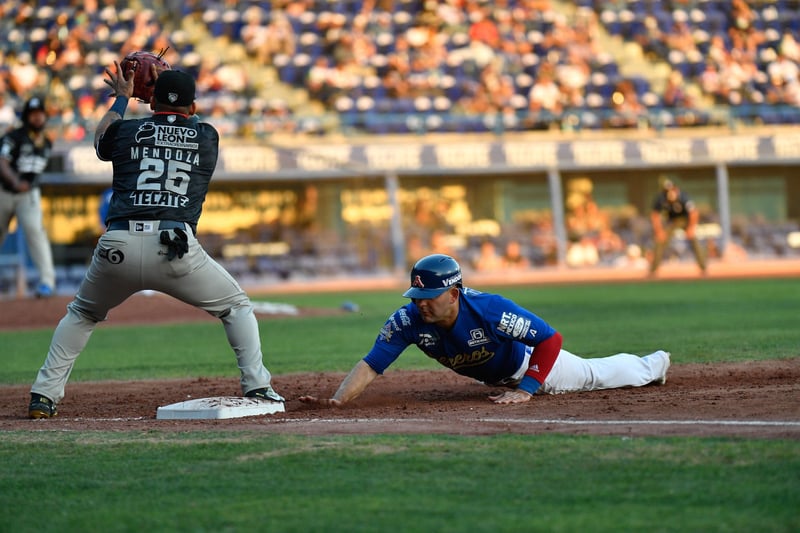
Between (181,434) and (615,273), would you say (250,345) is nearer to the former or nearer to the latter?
(181,434)

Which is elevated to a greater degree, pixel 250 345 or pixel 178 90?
pixel 178 90

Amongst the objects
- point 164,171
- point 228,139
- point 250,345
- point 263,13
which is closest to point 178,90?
point 164,171

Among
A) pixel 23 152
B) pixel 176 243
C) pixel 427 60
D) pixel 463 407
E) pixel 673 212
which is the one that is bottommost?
pixel 463 407

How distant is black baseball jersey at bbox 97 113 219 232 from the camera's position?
21.6 feet

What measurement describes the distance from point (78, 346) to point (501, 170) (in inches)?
962

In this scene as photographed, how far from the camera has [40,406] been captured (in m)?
7.05

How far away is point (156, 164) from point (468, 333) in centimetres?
197

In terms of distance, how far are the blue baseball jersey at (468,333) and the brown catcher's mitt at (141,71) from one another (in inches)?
79.2

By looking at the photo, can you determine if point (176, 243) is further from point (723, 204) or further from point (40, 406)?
point (723, 204)

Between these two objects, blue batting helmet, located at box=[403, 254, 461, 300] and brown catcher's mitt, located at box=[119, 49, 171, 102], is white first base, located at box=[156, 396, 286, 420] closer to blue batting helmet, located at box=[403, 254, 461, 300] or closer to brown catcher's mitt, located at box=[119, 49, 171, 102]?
blue batting helmet, located at box=[403, 254, 461, 300]

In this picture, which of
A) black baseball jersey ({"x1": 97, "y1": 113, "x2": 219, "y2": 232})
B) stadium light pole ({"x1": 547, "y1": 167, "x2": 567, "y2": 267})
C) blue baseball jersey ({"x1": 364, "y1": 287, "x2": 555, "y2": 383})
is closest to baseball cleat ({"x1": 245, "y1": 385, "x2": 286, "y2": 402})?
blue baseball jersey ({"x1": 364, "y1": 287, "x2": 555, "y2": 383})

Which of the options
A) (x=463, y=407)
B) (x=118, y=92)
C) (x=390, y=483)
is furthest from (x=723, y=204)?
(x=390, y=483)

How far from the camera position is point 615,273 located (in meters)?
29.5

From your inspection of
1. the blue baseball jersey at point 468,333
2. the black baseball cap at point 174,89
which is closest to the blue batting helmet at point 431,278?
the blue baseball jersey at point 468,333
